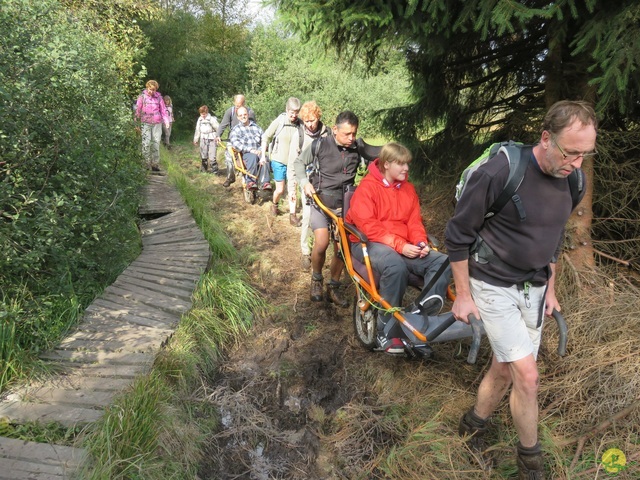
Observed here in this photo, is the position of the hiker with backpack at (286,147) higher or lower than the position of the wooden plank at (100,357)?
higher

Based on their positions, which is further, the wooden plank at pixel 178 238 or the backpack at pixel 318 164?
the wooden plank at pixel 178 238

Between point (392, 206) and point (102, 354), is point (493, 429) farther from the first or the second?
point (102, 354)

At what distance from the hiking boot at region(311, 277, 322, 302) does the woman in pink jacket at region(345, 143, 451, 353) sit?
1275 millimetres

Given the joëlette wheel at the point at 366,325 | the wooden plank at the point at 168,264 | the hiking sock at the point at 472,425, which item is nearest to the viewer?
the hiking sock at the point at 472,425

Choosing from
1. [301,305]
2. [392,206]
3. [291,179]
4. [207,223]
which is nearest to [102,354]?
[301,305]

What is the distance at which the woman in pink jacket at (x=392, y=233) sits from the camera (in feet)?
11.5

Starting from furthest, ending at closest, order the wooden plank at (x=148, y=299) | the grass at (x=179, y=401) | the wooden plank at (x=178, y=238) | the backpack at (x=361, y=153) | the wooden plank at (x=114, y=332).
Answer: the wooden plank at (x=178, y=238)
the backpack at (x=361, y=153)
the wooden plank at (x=148, y=299)
the wooden plank at (x=114, y=332)
the grass at (x=179, y=401)

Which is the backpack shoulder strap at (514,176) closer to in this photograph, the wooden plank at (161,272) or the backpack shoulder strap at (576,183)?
the backpack shoulder strap at (576,183)

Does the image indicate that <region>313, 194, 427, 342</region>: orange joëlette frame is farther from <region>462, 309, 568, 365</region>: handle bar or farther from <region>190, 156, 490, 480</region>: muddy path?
<region>190, 156, 490, 480</region>: muddy path

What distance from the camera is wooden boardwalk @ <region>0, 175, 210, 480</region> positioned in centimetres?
253

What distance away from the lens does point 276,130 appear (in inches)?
296

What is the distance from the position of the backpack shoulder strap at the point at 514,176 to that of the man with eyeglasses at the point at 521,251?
0.02m

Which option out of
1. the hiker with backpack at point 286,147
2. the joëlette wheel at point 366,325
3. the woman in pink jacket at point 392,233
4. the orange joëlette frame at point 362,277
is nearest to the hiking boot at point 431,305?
the woman in pink jacket at point 392,233

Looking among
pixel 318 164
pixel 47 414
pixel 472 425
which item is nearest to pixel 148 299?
pixel 47 414
